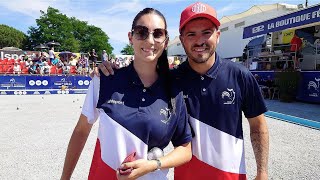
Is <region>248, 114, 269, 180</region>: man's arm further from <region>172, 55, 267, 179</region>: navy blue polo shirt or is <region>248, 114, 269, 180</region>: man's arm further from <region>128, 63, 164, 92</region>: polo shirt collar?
<region>128, 63, 164, 92</region>: polo shirt collar

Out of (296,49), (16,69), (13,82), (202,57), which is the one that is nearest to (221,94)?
(202,57)

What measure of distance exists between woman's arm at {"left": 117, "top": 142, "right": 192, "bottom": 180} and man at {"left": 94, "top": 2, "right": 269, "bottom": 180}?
0.72 ft

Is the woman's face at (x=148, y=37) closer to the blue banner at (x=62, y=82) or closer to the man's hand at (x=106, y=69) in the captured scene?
the man's hand at (x=106, y=69)

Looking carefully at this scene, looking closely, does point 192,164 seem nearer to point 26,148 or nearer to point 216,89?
point 216,89

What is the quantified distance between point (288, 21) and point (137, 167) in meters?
15.2

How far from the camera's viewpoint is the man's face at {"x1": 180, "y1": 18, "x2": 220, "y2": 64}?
2.07 metres

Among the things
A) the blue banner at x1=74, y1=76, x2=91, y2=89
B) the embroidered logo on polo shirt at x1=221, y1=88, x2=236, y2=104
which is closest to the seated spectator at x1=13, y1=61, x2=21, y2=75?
the blue banner at x1=74, y1=76, x2=91, y2=89

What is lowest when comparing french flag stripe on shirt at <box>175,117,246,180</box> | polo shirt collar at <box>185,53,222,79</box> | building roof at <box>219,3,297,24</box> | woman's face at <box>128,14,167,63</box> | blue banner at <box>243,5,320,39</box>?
french flag stripe on shirt at <box>175,117,246,180</box>

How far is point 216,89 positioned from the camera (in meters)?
2.13

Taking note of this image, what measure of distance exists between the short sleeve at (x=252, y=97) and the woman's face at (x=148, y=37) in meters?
0.70

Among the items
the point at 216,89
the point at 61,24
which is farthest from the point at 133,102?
the point at 61,24

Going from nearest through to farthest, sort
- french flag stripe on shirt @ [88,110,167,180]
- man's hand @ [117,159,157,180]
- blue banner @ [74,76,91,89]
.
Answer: man's hand @ [117,159,157,180], french flag stripe on shirt @ [88,110,167,180], blue banner @ [74,76,91,89]

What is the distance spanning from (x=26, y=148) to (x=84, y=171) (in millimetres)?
2023

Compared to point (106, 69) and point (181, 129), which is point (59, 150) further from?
point (181, 129)
